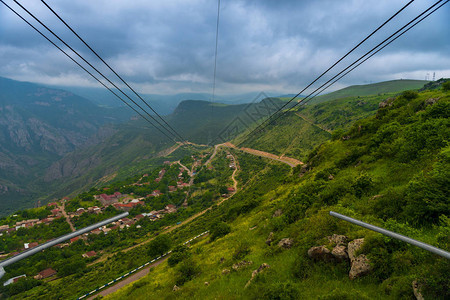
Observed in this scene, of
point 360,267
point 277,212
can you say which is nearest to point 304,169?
point 277,212

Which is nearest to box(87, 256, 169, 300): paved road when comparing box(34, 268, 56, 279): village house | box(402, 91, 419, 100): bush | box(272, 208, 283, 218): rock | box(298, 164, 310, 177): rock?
box(272, 208, 283, 218): rock

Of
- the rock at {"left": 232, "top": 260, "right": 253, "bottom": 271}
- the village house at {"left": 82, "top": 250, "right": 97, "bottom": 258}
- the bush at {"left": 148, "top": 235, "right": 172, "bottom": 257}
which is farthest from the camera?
the village house at {"left": 82, "top": 250, "right": 97, "bottom": 258}

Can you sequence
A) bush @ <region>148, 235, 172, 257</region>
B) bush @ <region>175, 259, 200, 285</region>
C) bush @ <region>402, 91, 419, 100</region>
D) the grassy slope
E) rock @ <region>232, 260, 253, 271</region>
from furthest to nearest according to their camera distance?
bush @ <region>148, 235, 172, 257</region> → bush @ <region>402, 91, 419, 100</region> → bush @ <region>175, 259, 200, 285</region> → rock @ <region>232, 260, 253, 271</region> → the grassy slope

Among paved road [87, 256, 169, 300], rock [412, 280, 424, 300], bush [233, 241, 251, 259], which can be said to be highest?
rock [412, 280, 424, 300]

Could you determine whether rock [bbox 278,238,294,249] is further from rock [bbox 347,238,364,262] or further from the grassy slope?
rock [bbox 347,238,364,262]

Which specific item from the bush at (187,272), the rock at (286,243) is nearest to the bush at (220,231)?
the bush at (187,272)

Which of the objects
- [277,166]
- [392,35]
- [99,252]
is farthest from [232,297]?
[277,166]

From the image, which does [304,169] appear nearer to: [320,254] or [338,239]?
[338,239]
